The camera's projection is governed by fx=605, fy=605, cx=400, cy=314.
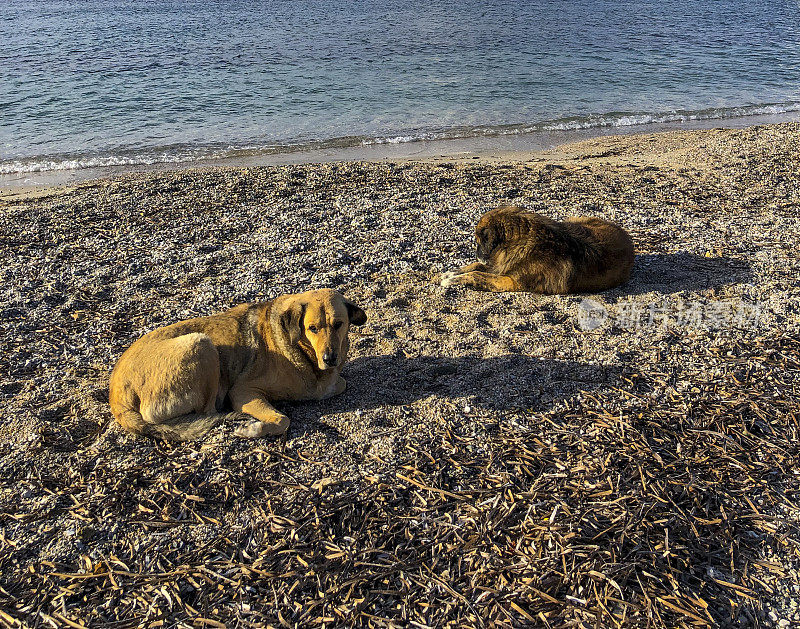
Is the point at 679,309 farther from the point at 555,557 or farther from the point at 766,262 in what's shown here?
the point at 555,557

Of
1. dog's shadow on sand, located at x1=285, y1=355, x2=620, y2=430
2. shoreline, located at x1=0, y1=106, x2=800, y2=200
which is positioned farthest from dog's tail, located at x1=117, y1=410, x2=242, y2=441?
shoreline, located at x1=0, y1=106, x2=800, y2=200

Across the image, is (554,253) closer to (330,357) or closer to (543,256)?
(543,256)

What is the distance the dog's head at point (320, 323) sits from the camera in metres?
4.66

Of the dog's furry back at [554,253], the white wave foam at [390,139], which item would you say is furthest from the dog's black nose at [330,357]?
the white wave foam at [390,139]

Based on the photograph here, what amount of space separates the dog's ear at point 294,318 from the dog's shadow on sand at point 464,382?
24.6 inches

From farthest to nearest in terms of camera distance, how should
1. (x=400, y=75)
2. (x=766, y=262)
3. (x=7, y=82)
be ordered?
(x=400, y=75) → (x=7, y=82) → (x=766, y=262)

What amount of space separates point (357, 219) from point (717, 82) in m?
21.7

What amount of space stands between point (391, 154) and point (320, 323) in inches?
477

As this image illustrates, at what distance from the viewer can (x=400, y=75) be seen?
24.0 m

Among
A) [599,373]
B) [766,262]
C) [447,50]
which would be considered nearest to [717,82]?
[447,50]

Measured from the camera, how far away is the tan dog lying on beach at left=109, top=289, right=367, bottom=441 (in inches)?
180

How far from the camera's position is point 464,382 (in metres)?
5.18

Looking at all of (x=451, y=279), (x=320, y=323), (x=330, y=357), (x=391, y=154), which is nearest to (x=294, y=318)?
(x=320, y=323)

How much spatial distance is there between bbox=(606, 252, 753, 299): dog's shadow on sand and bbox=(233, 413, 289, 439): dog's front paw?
13.5ft
